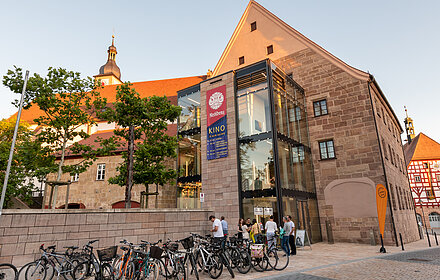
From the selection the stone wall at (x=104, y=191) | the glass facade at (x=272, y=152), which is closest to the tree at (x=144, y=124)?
the glass facade at (x=272, y=152)

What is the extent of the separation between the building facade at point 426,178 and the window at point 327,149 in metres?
27.7

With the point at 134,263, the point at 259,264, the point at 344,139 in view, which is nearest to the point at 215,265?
the point at 259,264

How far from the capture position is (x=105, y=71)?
65.9 meters

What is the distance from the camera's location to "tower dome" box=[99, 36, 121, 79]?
217 feet

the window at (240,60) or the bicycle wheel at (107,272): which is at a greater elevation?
the window at (240,60)

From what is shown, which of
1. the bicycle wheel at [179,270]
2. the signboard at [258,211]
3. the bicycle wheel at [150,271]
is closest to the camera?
the bicycle wheel at [150,271]

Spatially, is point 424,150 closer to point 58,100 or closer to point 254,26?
point 254,26

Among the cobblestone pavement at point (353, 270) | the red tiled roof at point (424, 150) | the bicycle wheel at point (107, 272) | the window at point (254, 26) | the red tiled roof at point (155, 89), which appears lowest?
the cobblestone pavement at point (353, 270)

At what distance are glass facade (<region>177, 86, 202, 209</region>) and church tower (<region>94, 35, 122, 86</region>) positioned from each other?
47.8 metres

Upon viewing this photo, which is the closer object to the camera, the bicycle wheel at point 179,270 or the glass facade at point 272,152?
the bicycle wheel at point 179,270

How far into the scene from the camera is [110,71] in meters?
65.9

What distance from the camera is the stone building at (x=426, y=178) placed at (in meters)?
41.1

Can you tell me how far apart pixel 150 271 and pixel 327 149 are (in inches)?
623

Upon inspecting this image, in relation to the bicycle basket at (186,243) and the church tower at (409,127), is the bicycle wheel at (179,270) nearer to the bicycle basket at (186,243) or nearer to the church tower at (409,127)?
the bicycle basket at (186,243)
